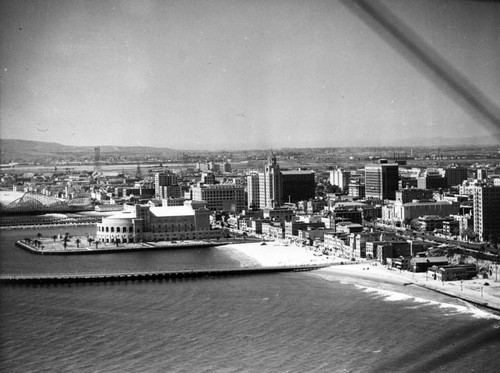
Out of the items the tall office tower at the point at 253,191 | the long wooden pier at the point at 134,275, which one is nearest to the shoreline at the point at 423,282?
the long wooden pier at the point at 134,275

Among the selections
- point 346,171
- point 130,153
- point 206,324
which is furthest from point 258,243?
point 346,171

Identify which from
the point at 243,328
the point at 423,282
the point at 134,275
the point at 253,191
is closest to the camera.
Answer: the point at 243,328

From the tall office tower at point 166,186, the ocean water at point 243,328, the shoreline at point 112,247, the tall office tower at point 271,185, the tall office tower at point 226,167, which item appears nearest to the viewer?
the ocean water at point 243,328

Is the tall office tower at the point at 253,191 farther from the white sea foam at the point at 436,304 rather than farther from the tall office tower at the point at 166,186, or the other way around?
the white sea foam at the point at 436,304

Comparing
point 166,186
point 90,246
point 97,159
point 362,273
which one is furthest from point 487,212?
point 97,159

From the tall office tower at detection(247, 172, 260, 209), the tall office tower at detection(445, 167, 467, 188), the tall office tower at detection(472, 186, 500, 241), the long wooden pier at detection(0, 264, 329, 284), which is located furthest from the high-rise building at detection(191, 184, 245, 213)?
the long wooden pier at detection(0, 264, 329, 284)

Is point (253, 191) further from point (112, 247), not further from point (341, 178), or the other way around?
point (112, 247)

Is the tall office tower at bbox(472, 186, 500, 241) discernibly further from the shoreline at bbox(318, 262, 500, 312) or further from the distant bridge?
the distant bridge
